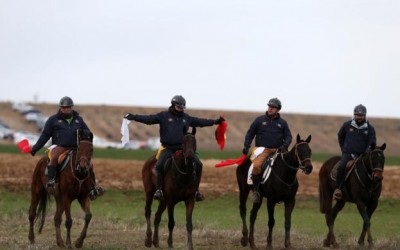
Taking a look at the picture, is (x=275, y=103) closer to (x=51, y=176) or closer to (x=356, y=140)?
(x=356, y=140)

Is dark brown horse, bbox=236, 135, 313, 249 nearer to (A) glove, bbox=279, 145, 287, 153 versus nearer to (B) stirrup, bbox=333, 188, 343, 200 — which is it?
(A) glove, bbox=279, 145, 287, 153

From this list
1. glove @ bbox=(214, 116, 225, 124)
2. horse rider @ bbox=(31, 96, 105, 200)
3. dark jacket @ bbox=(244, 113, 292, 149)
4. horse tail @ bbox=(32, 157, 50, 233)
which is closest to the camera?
horse rider @ bbox=(31, 96, 105, 200)

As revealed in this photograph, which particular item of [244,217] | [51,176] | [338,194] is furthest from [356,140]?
[51,176]

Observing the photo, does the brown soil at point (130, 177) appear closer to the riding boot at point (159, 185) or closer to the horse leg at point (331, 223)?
the horse leg at point (331, 223)

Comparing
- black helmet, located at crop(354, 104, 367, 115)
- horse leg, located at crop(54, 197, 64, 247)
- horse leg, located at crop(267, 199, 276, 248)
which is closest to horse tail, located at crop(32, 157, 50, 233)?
horse leg, located at crop(54, 197, 64, 247)

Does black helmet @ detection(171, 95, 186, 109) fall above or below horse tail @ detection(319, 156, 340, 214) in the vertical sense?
above

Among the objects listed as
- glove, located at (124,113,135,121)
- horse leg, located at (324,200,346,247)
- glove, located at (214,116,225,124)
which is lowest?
horse leg, located at (324,200,346,247)

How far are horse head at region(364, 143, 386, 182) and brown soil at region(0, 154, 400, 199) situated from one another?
16.8m

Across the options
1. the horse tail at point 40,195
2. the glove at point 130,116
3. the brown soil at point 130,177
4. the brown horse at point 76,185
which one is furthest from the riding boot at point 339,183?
the brown soil at point 130,177

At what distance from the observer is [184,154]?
65.9 feet

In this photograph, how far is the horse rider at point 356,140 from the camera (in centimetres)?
2171

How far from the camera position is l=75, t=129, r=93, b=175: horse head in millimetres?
19922

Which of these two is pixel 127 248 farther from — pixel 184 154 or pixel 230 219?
pixel 230 219

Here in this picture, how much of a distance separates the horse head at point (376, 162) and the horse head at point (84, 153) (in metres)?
Result: 5.91
